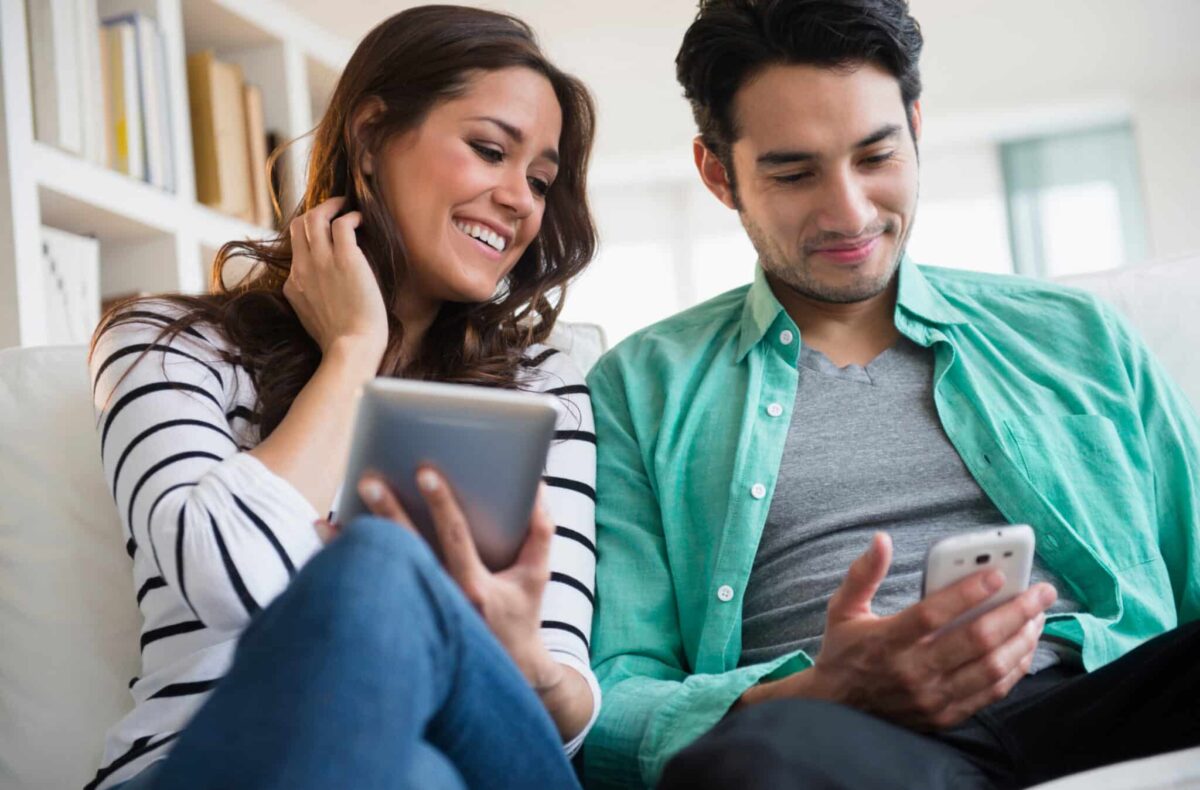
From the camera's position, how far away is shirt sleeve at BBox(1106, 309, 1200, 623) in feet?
4.59

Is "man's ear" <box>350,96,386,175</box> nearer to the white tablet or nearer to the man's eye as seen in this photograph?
the man's eye

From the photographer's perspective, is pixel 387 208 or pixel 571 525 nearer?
pixel 571 525

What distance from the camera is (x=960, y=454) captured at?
1.43m

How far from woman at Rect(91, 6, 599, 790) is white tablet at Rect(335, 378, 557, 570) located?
0.07 ft

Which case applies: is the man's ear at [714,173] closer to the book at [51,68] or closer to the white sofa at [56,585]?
the white sofa at [56,585]

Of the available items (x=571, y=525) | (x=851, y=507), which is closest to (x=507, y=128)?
(x=571, y=525)

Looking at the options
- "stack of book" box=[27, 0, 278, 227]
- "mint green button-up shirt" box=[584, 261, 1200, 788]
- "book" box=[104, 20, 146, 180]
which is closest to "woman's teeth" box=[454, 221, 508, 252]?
"mint green button-up shirt" box=[584, 261, 1200, 788]

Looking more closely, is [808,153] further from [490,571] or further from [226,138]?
[226,138]

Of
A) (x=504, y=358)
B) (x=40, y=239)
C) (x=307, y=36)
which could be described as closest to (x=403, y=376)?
(x=504, y=358)

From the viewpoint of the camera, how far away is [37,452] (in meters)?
1.48

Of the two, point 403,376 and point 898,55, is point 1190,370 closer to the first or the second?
point 898,55

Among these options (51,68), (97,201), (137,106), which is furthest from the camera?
(137,106)

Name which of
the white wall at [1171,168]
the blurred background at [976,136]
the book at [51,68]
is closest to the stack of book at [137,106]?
the book at [51,68]

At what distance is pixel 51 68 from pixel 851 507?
1.79 m
